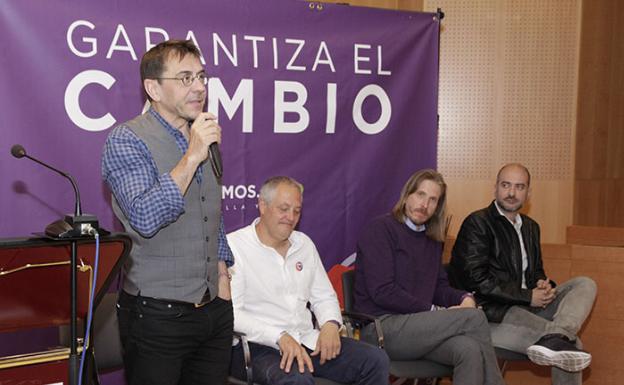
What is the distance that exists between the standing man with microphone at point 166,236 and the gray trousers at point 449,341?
4.79 feet

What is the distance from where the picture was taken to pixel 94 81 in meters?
3.49

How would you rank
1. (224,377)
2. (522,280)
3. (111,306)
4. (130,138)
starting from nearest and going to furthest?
(130,138) → (224,377) → (111,306) → (522,280)

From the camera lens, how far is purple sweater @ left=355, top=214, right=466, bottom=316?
12.4ft

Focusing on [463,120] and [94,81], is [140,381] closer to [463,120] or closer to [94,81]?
[94,81]

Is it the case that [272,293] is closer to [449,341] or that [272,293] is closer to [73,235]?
[449,341]

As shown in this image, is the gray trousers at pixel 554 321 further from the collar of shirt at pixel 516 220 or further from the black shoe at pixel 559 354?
the collar of shirt at pixel 516 220

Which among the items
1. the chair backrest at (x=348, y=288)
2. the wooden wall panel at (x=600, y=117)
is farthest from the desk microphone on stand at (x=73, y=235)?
the wooden wall panel at (x=600, y=117)

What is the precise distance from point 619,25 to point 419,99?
220cm

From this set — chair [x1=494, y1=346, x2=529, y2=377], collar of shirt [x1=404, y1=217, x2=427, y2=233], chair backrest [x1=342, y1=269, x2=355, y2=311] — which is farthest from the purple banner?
chair [x1=494, y1=346, x2=529, y2=377]

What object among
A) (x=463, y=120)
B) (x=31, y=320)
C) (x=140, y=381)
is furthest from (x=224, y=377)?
(x=463, y=120)

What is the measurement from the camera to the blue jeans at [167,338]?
233cm

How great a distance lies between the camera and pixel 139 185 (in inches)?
87.1

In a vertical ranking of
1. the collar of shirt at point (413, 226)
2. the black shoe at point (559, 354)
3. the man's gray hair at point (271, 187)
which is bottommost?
the black shoe at point (559, 354)

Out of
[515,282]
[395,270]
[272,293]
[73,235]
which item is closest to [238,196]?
[272,293]
